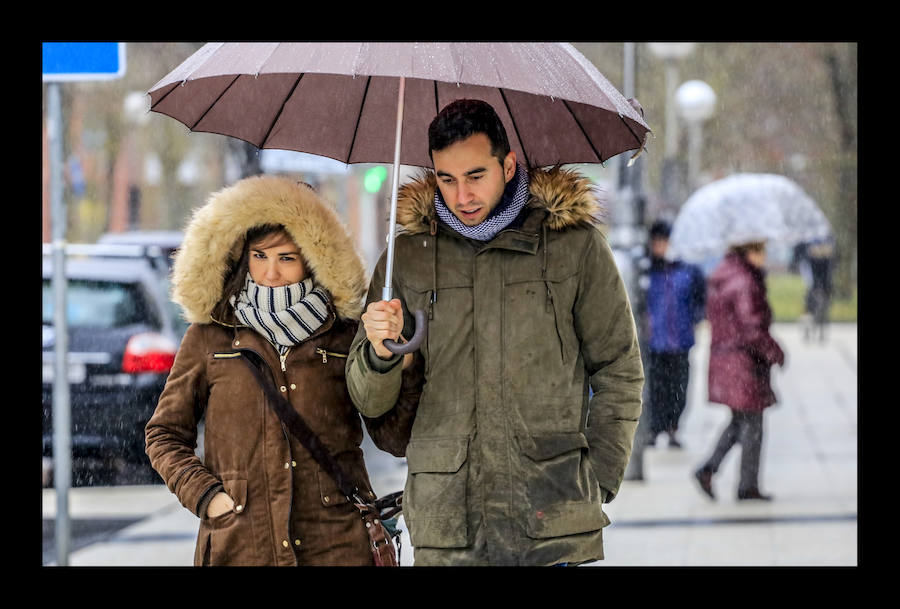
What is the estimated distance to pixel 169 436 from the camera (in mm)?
3873

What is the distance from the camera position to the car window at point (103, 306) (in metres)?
9.61

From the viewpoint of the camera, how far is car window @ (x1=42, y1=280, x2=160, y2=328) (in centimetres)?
961

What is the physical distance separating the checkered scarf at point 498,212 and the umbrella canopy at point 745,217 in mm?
6270

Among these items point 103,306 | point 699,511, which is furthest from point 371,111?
point 103,306

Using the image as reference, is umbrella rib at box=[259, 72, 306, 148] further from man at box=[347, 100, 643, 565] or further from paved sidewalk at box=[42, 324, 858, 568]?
paved sidewalk at box=[42, 324, 858, 568]

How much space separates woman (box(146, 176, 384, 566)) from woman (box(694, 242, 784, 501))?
5577 millimetres

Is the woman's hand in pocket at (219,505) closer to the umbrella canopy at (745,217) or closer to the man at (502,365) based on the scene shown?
the man at (502,365)

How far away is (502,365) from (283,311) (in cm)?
67

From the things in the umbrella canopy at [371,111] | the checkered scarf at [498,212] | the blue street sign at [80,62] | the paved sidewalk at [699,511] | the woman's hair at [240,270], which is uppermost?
the blue street sign at [80,62]

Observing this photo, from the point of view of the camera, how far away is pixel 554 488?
3.62 metres

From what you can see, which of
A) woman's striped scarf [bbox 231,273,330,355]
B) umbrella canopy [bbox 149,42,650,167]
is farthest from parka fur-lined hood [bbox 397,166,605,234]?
woman's striped scarf [bbox 231,273,330,355]

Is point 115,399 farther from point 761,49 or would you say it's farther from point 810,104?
point 810,104

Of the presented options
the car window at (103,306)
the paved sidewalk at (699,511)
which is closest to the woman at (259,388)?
the paved sidewalk at (699,511)

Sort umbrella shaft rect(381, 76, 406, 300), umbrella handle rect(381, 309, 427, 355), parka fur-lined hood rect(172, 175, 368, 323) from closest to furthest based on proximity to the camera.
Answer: umbrella handle rect(381, 309, 427, 355)
umbrella shaft rect(381, 76, 406, 300)
parka fur-lined hood rect(172, 175, 368, 323)
